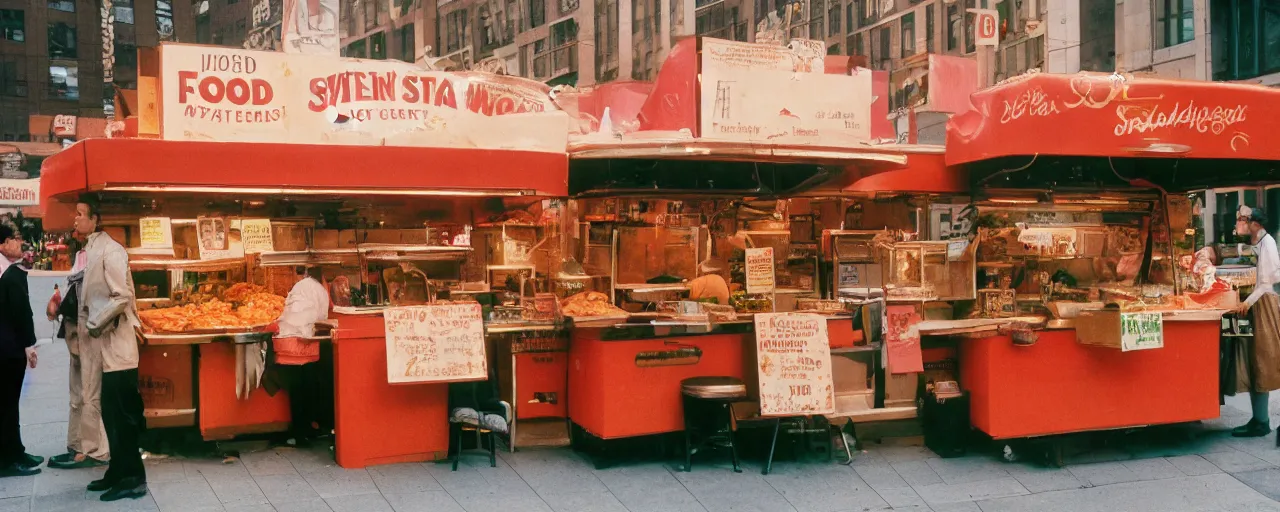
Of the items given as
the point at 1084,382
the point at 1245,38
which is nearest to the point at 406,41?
the point at 1245,38

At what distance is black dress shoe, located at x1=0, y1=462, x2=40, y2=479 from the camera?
6.50 meters

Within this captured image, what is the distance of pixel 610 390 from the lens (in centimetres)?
698

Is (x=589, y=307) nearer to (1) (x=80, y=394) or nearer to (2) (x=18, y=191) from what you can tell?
(1) (x=80, y=394)

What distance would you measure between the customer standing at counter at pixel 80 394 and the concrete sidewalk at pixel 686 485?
17cm

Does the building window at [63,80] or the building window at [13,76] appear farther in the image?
the building window at [63,80]

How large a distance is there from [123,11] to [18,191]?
4021cm

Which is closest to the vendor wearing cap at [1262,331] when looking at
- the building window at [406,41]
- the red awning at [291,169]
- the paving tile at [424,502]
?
the red awning at [291,169]

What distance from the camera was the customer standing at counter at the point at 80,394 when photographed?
621 centimetres

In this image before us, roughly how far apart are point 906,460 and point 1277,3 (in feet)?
57.6

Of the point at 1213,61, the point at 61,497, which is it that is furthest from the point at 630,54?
the point at 61,497

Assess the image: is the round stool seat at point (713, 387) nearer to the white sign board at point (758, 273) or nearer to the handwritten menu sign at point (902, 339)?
the handwritten menu sign at point (902, 339)

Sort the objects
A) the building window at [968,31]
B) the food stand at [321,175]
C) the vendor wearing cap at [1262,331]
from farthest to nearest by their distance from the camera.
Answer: the building window at [968,31]
the vendor wearing cap at [1262,331]
the food stand at [321,175]

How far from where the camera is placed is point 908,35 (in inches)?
1245

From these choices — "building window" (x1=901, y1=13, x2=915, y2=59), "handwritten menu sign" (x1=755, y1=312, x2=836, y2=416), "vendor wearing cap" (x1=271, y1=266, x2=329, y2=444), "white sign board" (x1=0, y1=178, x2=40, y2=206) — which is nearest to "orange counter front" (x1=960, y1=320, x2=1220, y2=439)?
"handwritten menu sign" (x1=755, y1=312, x2=836, y2=416)
